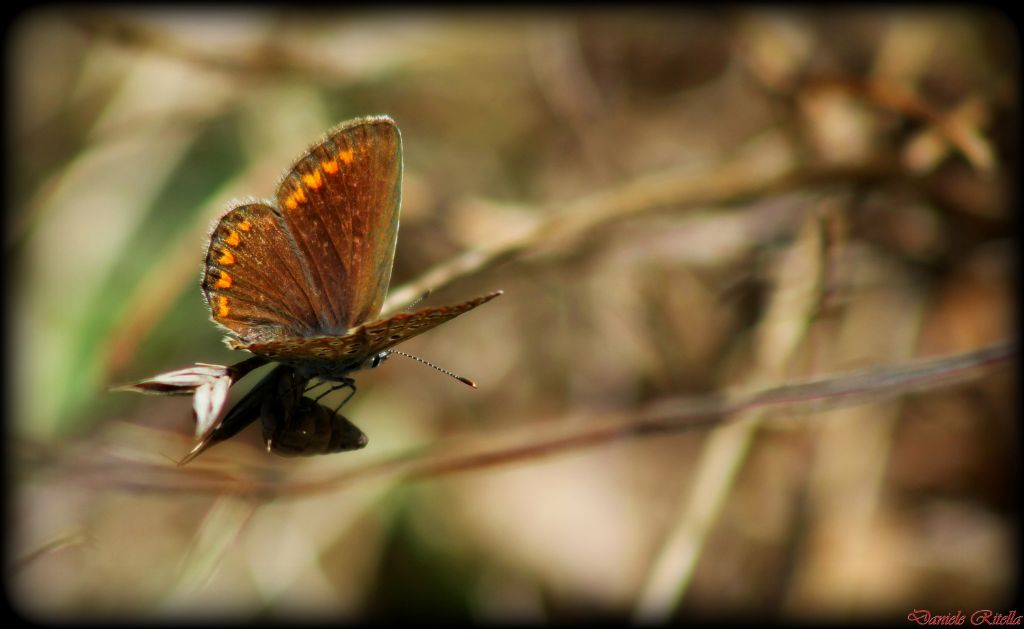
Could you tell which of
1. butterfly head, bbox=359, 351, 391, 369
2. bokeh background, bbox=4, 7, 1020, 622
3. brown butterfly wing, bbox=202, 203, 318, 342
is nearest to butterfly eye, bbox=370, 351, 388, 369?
butterfly head, bbox=359, 351, 391, 369

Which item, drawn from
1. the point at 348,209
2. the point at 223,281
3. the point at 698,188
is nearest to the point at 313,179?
the point at 348,209

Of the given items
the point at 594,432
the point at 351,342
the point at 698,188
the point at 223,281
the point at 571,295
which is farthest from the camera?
the point at 571,295

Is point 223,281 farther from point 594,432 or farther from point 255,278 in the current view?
point 594,432

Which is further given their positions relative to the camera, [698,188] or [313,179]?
[698,188]

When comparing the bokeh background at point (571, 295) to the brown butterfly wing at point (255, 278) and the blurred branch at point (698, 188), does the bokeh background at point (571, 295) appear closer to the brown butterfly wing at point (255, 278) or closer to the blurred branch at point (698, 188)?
the blurred branch at point (698, 188)

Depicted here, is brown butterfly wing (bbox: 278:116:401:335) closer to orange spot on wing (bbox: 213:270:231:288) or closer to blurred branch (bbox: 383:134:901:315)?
orange spot on wing (bbox: 213:270:231:288)

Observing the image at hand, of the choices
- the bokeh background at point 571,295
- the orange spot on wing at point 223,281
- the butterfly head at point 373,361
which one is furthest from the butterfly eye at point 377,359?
the bokeh background at point 571,295
